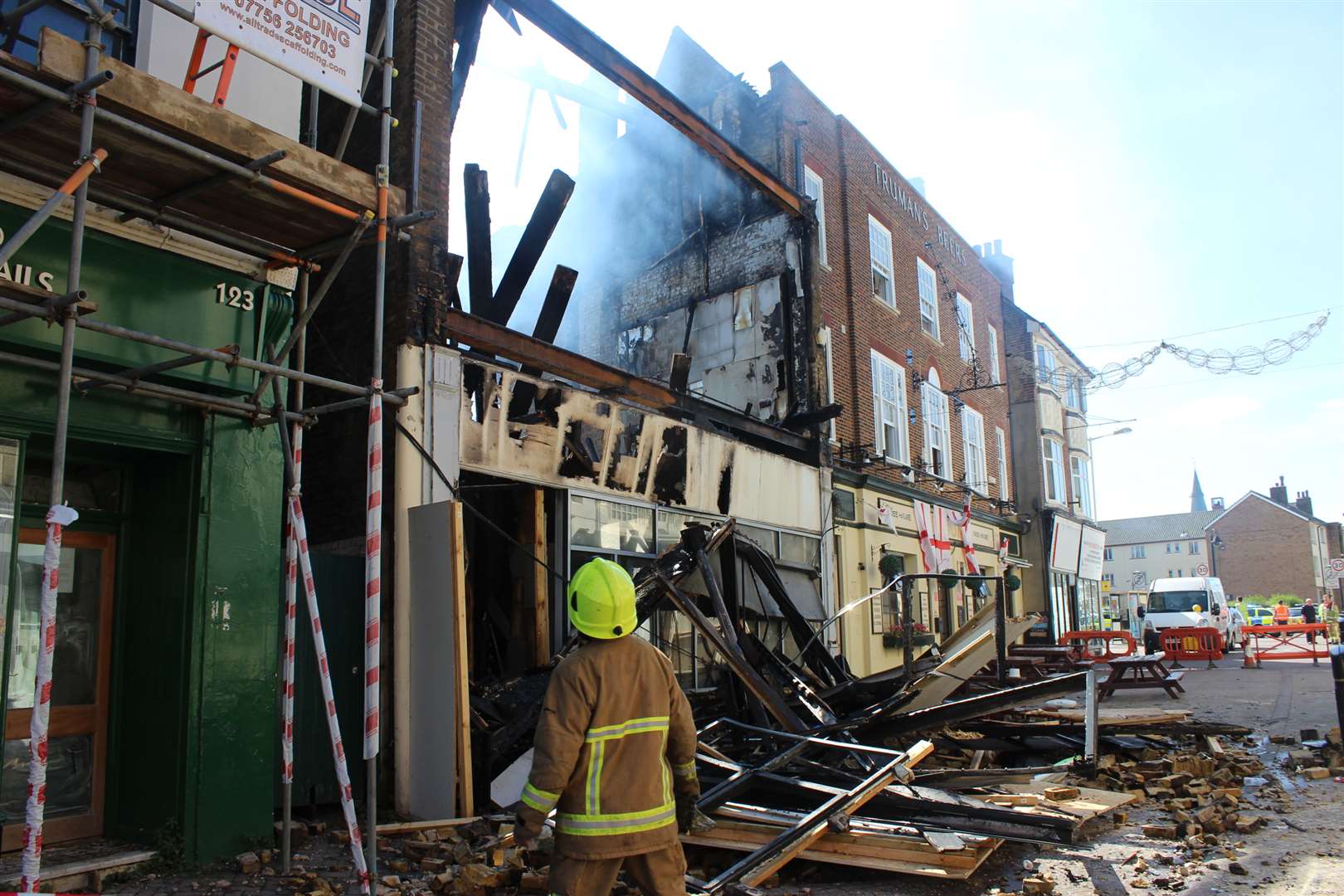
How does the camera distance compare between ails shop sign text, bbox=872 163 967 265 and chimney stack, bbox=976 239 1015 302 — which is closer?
ails shop sign text, bbox=872 163 967 265

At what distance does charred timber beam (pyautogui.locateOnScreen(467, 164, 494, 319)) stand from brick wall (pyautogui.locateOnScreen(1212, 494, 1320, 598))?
266 feet

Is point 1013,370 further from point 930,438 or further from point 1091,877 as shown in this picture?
point 1091,877

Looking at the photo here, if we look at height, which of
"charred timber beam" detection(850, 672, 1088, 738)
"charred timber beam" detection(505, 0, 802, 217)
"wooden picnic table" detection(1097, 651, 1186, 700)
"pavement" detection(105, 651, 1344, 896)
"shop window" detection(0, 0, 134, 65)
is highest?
"charred timber beam" detection(505, 0, 802, 217)

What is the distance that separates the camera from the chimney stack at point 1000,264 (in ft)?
100

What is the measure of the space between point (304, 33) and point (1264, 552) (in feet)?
287

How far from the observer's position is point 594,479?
1044cm

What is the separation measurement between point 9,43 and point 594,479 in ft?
21.2

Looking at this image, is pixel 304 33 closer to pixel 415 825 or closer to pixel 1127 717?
pixel 415 825

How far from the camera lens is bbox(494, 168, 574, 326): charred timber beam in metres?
10.4

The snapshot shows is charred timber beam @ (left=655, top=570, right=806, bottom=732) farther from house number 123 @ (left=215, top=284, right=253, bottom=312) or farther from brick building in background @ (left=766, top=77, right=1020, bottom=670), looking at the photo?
brick building in background @ (left=766, top=77, right=1020, bottom=670)

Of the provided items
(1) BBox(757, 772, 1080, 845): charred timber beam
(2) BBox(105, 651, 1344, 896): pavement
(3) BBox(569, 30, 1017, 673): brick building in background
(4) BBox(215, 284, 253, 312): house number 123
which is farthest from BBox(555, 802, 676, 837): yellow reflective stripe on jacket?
(3) BBox(569, 30, 1017, 673): brick building in background

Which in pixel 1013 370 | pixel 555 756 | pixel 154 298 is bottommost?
pixel 555 756

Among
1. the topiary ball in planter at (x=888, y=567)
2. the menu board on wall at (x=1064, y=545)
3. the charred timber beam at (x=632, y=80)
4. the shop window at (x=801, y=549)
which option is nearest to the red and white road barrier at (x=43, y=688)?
the charred timber beam at (x=632, y=80)

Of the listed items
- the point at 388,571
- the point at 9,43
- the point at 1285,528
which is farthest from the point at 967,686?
the point at 1285,528
